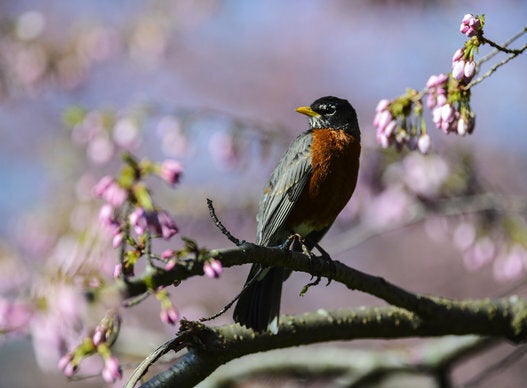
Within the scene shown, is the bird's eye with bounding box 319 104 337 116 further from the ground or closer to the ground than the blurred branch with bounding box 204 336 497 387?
further from the ground

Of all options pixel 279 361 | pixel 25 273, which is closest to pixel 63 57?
pixel 25 273

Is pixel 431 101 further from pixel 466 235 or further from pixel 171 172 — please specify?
pixel 466 235

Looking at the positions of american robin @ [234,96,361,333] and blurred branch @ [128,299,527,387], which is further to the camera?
american robin @ [234,96,361,333]

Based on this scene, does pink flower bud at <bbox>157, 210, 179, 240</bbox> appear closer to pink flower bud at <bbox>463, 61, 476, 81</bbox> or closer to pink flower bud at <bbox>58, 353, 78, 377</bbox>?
pink flower bud at <bbox>58, 353, 78, 377</bbox>

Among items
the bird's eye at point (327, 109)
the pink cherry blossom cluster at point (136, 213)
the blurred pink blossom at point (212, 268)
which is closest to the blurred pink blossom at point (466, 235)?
the bird's eye at point (327, 109)

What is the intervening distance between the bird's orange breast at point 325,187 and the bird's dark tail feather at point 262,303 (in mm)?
258

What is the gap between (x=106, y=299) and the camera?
197 centimetres

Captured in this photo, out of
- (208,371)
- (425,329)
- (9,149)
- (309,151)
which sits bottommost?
(208,371)

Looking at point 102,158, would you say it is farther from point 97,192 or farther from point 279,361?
point 97,192

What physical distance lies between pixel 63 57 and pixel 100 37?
0.53 m

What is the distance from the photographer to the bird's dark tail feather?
2803mm

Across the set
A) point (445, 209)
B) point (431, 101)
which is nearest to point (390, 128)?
point (431, 101)

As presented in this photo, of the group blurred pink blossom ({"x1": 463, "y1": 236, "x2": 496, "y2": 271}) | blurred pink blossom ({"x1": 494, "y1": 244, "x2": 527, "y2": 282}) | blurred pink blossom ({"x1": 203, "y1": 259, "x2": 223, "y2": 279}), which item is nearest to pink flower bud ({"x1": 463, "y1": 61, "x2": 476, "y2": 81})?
blurred pink blossom ({"x1": 203, "y1": 259, "x2": 223, "y2": 279})

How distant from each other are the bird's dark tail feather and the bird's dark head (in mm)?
845
